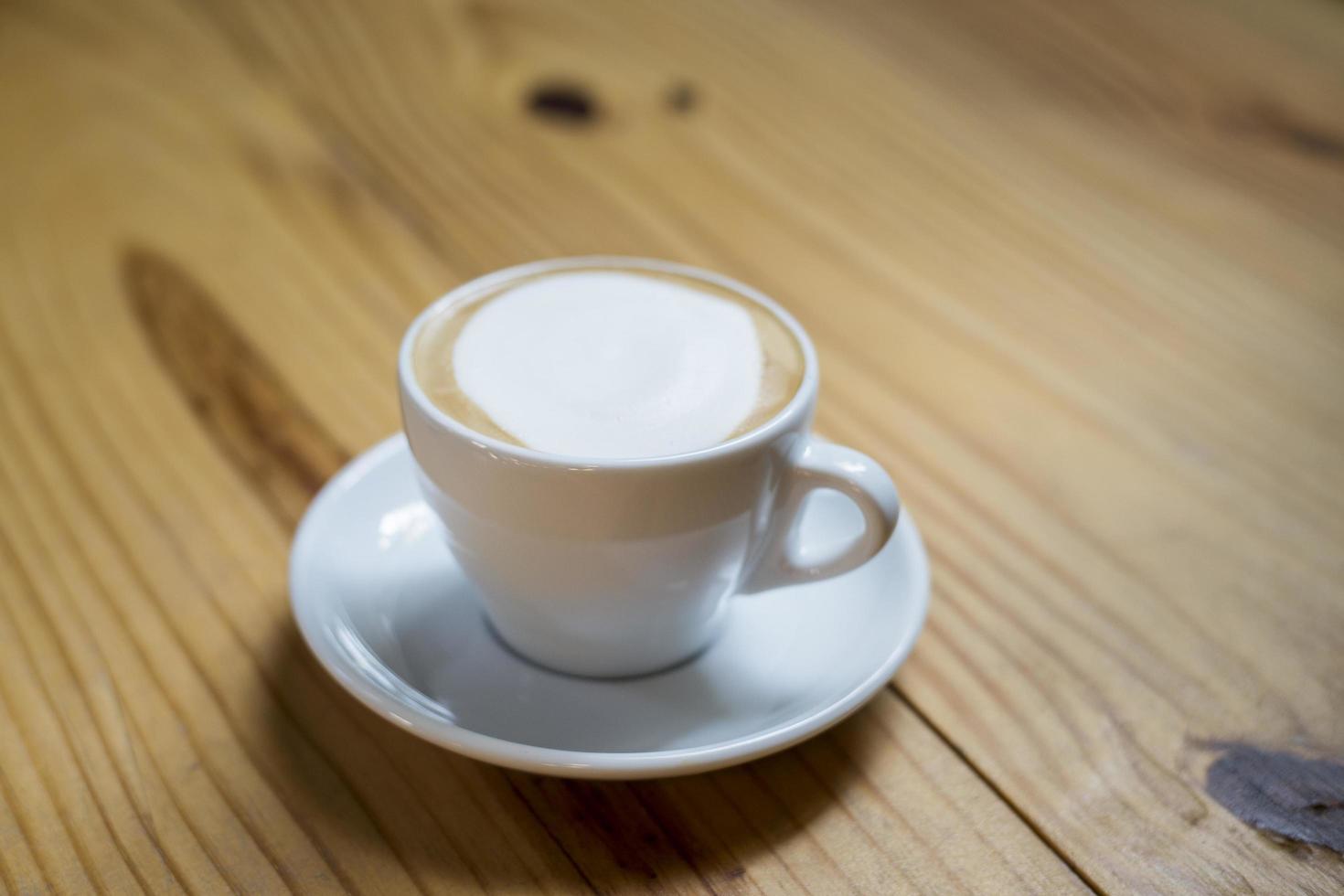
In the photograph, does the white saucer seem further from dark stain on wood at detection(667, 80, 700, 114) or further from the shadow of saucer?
dark stain on wood at detection(667, 80, 700, 114)

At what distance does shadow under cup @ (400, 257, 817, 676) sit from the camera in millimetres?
424

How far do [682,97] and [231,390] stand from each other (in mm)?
496

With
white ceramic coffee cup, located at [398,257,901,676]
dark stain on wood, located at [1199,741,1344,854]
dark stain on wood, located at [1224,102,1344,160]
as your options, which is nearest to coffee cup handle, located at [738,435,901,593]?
white ceramic coffee cup, located at [398,257,901,676]

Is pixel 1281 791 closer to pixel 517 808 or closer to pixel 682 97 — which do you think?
pixel 517 808

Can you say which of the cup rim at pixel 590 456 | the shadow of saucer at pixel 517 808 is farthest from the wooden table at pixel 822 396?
the cup rim at pixel 590 456

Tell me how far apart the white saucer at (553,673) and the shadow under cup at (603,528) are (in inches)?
0.8

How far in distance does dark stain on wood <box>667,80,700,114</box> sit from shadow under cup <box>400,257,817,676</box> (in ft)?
1.72

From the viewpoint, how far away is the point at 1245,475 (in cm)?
65

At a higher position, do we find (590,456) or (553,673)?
(590,456)

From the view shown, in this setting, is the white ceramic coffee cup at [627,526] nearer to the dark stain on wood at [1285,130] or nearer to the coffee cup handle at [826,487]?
the coffee cup handle at [826,487]

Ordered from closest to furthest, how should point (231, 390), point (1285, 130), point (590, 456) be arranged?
point (590, 456)
point (231, 390)
point (1285, 130)

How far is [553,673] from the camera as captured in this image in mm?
496

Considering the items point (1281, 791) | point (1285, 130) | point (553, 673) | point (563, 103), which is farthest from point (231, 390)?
point (1285, 130)

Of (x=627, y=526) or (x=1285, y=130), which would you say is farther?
(x=1285, y=130)
